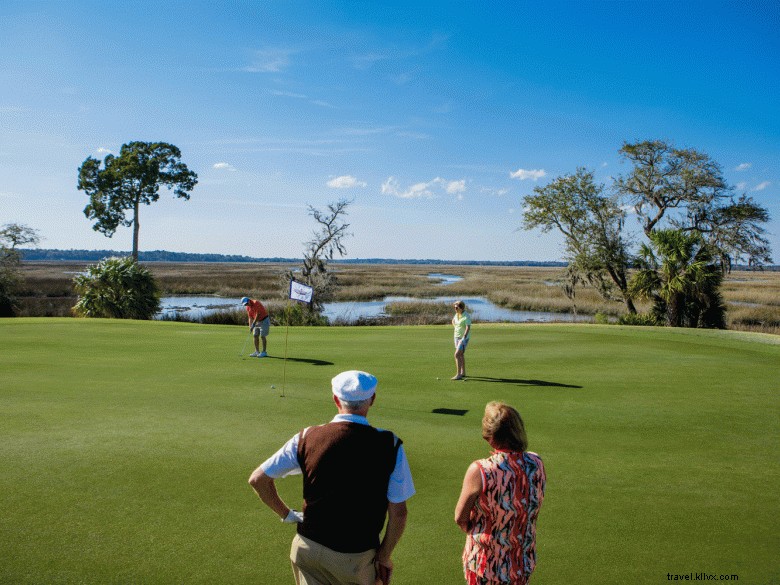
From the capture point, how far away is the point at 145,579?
5.10m

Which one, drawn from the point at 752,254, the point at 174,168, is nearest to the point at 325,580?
the point at 752,254

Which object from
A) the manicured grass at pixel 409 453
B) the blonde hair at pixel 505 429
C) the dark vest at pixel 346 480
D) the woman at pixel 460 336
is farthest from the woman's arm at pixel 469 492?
the woman at pixel 460 336

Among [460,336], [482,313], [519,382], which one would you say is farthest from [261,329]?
[482,313]

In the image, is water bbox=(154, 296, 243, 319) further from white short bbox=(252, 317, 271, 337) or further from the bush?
the bush

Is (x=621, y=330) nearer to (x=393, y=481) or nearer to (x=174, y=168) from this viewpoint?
(x=393, y=481)

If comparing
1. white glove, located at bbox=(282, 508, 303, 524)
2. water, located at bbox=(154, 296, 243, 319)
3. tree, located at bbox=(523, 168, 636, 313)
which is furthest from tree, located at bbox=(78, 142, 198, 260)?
white glove, located at bbox=(282, 508, 303, 524)

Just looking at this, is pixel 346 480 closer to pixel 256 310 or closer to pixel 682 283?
pixel 256 310

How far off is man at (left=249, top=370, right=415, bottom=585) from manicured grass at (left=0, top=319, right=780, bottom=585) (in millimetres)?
1641

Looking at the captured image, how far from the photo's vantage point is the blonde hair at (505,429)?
395cm

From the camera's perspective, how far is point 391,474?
3.66 metres

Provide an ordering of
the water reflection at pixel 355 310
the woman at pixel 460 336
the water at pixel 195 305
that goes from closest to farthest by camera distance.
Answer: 1. the woman at pixel 460 336
2. the water reflection at pixel 355 310
3. the water at pixel 195 305

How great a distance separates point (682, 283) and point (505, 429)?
98.5ft

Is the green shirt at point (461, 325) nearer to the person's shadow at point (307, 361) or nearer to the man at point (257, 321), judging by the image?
the person's shadow at point (307, 361)

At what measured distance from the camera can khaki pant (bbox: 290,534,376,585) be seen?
12.0 ft
